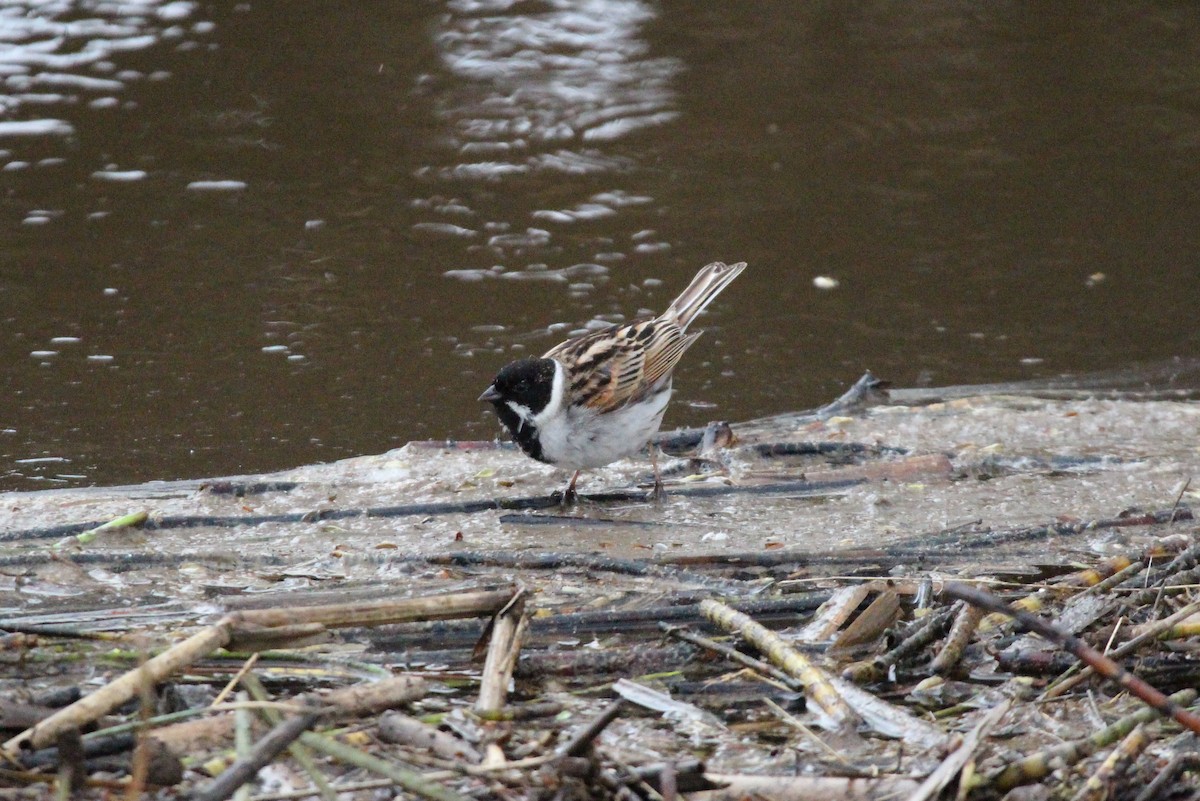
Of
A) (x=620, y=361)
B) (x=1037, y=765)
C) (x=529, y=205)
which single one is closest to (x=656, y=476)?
(x=620, y=361)

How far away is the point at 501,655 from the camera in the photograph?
11.2 ft

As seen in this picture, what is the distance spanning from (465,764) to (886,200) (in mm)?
8468

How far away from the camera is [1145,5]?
14555mm

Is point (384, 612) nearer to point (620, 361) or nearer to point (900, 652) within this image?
point (900, 652)

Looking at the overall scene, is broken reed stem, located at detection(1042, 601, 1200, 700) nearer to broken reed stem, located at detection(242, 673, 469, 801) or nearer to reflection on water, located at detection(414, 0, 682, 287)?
broken reed stem, located at detection(242, 673, 469, 801)

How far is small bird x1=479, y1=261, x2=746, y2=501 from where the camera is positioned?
6.07 m

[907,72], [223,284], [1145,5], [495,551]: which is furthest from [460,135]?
[1145,5]

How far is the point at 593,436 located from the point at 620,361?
517 mm

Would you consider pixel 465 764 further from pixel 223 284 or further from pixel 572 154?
pixel 572 154

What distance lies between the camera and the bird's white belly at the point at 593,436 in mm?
6051

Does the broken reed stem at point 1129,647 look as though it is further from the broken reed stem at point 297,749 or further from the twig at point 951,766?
the broken reed stem at point 297,749

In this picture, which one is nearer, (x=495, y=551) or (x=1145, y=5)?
(x=495, y=551)

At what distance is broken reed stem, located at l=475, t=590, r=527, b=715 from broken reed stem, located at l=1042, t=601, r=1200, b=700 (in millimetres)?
1318

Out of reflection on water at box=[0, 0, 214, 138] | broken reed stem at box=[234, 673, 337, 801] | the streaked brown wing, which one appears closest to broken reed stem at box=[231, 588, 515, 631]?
broken reed stem at box=[234, 673, 337, 801]
